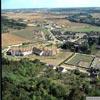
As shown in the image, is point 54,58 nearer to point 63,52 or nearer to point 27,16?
point 63,52

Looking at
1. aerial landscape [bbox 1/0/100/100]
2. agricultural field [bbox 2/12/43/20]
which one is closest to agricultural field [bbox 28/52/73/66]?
aerial landscape [bbox 1/0/100/100]

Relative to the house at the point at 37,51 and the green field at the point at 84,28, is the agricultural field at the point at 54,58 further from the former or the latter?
the green field at the point at 84,28

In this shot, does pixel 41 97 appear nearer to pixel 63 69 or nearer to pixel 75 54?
pixel 63 69

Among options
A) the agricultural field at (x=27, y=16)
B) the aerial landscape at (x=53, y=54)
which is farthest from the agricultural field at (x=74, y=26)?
the agricultural field at (x=27, y=16)

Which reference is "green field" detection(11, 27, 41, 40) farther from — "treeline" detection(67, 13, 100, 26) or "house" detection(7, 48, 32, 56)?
"treeline" detection(67, 13, 100, 26)
